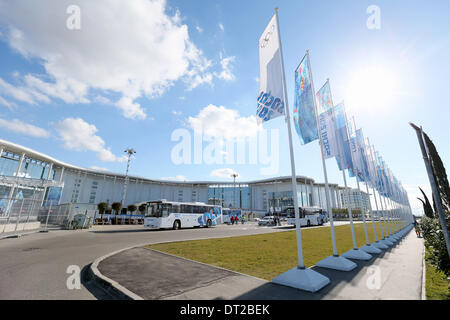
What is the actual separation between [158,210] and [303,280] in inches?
729

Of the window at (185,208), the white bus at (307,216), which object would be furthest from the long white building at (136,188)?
the white bus at (307,216)

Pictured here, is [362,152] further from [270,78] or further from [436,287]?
[270,78]

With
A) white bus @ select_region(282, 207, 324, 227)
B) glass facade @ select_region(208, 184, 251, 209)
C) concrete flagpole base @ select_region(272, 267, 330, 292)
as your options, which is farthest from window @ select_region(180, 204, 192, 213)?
glass facade @ select_region(208, 184, 251, 209)

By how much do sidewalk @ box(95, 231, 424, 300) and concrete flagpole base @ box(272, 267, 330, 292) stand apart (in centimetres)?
12

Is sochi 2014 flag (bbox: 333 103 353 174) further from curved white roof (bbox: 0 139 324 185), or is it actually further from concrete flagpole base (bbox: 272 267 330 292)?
curved white roof (bbox: 0 139 324 185)

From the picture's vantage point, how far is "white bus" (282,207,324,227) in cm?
2951

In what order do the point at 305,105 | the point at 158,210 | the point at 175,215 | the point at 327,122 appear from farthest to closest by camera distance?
1. the point at 175,215
2. the point at 158,210
3. the point at 327,122
4. the point at 305,105

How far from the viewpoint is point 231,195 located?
332 ft

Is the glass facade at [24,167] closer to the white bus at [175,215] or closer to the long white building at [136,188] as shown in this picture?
the long white building at [136,188]

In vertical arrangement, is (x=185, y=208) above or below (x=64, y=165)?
below

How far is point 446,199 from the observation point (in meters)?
5.38

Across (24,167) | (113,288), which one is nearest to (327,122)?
(113,288)
